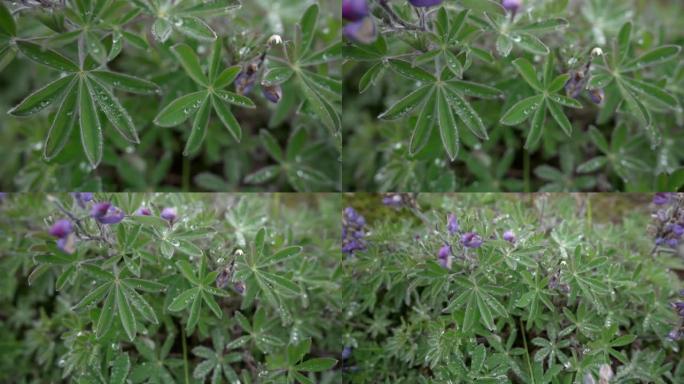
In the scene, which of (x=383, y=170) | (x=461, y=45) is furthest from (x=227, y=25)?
(x=461, y=45)

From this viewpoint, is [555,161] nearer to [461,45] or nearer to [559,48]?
[559,48]

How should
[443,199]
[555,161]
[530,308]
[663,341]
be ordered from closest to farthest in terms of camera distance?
[530,308], [663,341], [443,199], [555,161]

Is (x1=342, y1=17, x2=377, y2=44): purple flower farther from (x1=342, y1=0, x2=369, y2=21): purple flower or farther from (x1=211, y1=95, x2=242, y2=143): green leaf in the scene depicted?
(x1=211, y1=95, x2=242, y2=143): green leaf

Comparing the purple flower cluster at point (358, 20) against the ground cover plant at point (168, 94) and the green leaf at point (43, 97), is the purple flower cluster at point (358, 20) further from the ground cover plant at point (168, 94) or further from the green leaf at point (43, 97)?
the green leaf at point (43, 97)

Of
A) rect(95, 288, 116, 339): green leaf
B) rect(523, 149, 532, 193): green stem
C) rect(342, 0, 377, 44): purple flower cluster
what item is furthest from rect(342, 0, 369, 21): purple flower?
rect(523, 149, 532, 193): green stem

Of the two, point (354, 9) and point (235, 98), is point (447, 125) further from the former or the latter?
point (235, 98)

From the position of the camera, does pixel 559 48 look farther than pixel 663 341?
Yes
